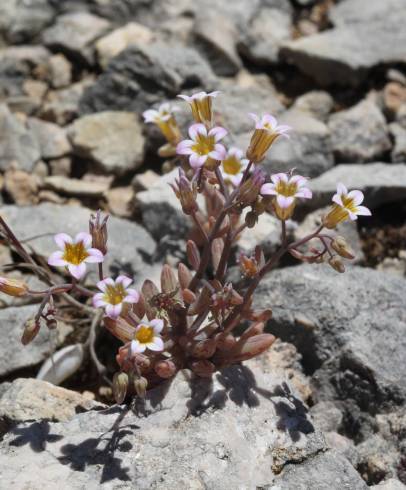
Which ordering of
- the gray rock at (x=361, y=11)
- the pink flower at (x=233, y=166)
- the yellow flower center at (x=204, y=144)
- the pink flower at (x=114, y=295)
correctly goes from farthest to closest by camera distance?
the gray rock at (x=361, y=11) < the pink flower at (x=233, y=166) < the yellow flower center at (x=204, y=144) < the pink flower at (x=114, y=295)

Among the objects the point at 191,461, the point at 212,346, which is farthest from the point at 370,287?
the point at 191,461

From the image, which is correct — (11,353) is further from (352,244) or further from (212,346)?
(352,244)

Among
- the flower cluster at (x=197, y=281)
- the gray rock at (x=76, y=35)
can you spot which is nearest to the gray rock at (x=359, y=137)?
the flower cluster at (x=197, y=281)

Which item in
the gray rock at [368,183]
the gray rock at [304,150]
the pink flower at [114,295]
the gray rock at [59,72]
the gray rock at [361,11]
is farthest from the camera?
the gray rock at [361,11]

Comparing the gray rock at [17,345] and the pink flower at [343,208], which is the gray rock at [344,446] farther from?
the gray rock at [17,345]

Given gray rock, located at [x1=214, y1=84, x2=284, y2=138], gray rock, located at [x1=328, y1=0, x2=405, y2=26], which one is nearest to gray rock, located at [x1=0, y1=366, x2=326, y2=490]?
gray rock, located at [x1=214, y1=84, x2=284, y2=138]

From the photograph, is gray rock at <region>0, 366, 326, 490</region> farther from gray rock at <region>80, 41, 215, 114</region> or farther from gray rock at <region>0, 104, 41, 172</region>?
gray rock at <region>80, 41, 215, 114</region>

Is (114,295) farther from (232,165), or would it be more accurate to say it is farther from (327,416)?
(327,416)
